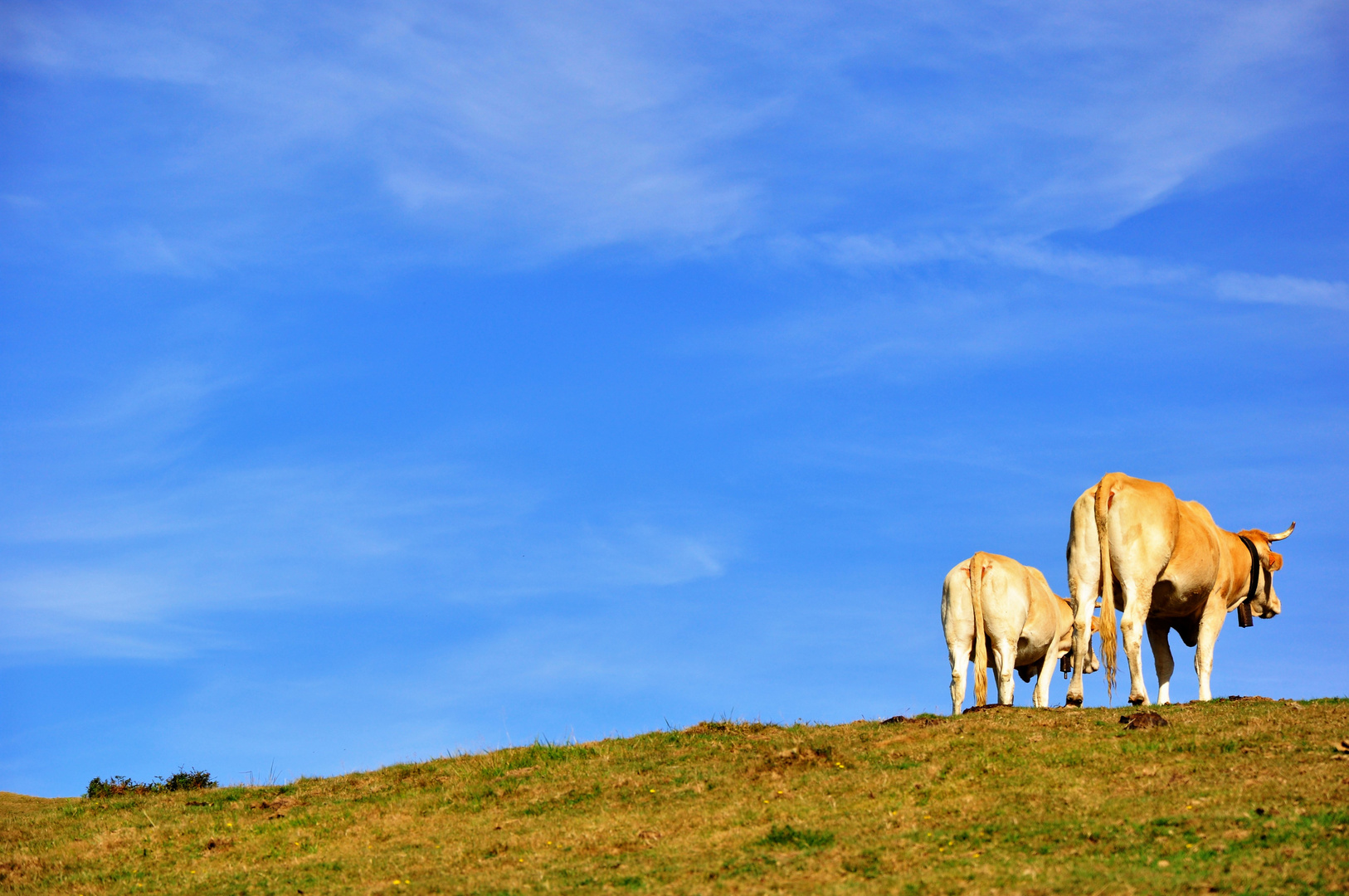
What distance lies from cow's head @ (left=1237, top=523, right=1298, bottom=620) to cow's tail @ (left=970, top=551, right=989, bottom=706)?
5148 mm

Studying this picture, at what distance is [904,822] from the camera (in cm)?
1361

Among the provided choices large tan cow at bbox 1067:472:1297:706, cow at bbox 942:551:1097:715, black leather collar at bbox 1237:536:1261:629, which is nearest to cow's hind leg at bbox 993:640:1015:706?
Answer: cow at bbox 942:551:1097:715

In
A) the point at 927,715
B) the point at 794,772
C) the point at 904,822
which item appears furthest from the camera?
the point at 927,715

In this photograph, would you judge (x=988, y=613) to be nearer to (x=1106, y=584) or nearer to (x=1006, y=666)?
(x=1006, y=666)

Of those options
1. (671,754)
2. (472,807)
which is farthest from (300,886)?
(671,754)

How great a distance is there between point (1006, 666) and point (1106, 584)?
4.06 m

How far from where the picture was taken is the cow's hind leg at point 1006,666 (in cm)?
2362

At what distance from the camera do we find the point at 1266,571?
24.5 metres

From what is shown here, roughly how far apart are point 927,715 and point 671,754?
13.2 feet

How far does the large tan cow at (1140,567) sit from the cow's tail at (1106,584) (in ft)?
0.04

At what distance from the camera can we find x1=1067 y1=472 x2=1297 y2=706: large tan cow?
20.0 metres

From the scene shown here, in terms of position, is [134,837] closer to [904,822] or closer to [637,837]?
[637,837]

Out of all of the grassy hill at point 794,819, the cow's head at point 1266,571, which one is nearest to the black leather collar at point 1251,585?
the cow's head at point 1266,571

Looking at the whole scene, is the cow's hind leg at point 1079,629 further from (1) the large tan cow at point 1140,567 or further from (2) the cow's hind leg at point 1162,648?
(2) the cow's hind leg at point 1162,648
